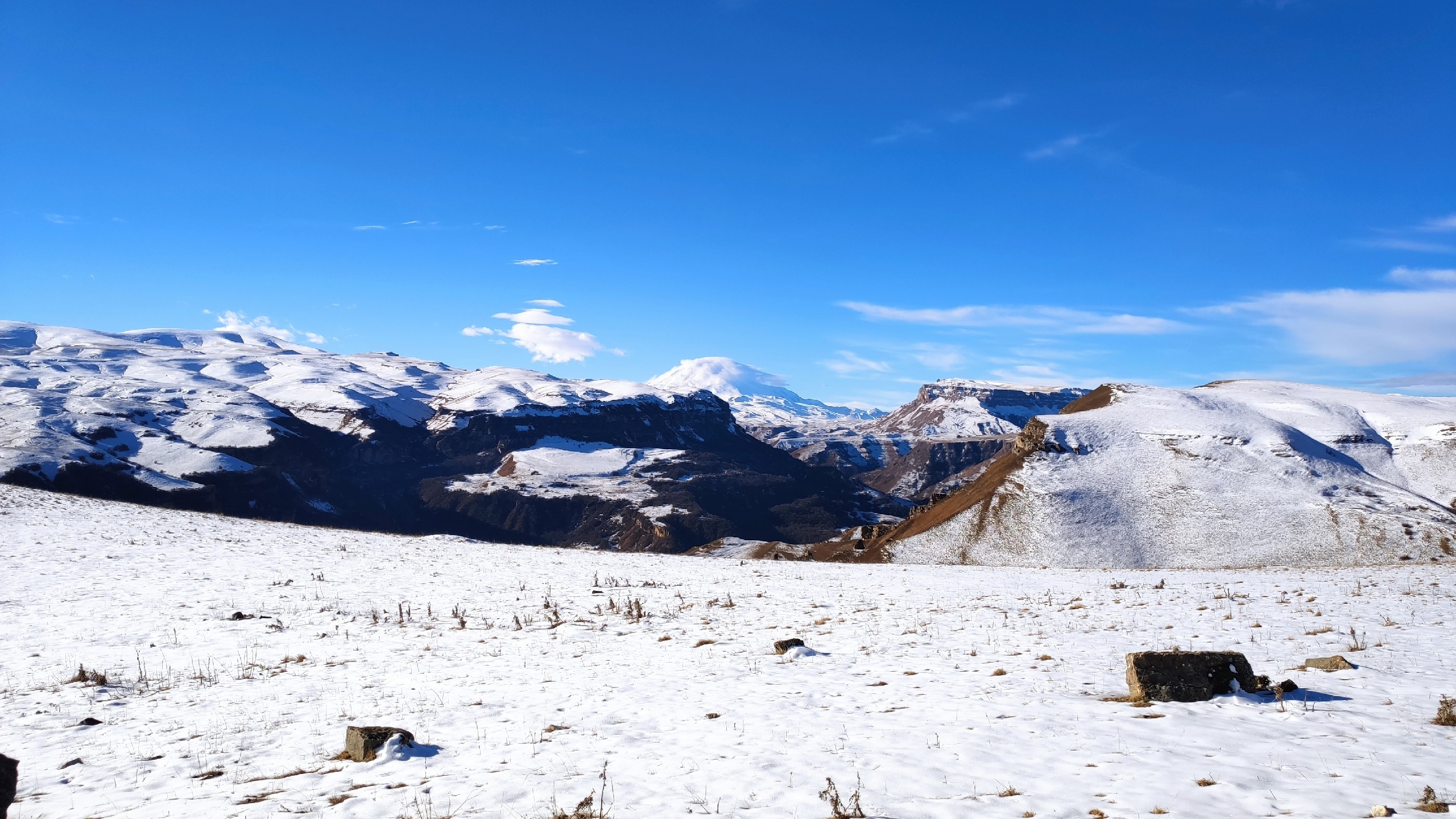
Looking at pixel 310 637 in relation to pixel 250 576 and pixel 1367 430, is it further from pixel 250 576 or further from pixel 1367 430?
pixel 1367 430

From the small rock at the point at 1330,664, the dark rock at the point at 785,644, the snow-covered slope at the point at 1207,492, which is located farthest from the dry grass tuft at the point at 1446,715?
the snow-covered slope at the point at 1207,492

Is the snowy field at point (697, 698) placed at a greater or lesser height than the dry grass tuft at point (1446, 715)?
lesser

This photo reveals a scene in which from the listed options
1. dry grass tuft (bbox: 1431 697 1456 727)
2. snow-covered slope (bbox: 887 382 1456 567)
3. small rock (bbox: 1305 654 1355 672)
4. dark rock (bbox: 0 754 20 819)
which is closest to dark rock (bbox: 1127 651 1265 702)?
dry grass tuft (bbox: 1431 697 1456 727)

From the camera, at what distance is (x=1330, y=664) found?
12.6 m

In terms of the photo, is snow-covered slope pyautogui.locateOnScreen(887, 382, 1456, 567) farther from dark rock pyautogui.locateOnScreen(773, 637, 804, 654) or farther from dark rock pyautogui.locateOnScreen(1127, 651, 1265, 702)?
dark rock pyautogui.locateOnScreen(1127, 651, 1265, 702)

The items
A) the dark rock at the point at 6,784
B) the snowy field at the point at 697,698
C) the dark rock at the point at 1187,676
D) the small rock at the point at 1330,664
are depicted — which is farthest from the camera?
the small rock at the point at 1330,664

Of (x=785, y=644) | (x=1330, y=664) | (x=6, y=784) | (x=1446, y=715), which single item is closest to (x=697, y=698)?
(x=785, y=644)

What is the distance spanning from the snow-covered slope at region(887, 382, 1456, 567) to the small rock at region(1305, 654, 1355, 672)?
44.2 metres

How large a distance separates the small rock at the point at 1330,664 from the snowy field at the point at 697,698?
9.1 inches

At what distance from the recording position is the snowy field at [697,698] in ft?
27.2

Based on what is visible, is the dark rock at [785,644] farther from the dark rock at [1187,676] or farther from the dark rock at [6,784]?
the dark rock at [6,784]

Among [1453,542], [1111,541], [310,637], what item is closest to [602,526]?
[1111,541]

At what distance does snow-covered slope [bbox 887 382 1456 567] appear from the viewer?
A: 56781 millimetres

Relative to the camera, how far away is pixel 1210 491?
2504 inches
